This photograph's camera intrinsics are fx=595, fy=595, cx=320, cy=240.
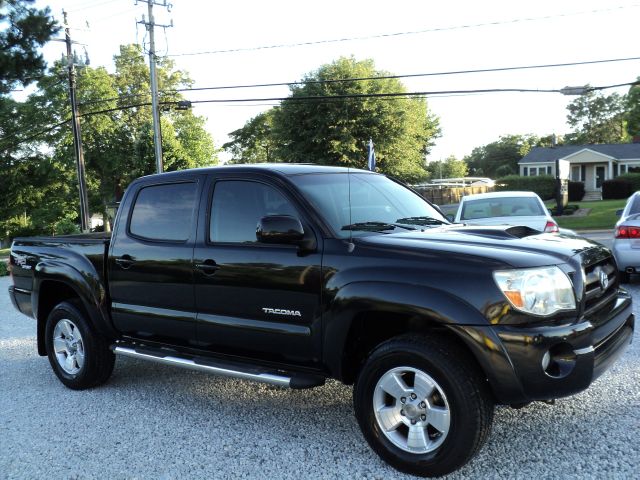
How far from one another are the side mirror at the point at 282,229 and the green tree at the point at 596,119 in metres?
104

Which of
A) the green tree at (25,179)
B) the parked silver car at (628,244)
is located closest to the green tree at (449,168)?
the green tree at (25,179)

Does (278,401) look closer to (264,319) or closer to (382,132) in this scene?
(264,319)

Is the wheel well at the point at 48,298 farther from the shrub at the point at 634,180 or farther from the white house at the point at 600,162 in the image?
the white house at the point at 600,162

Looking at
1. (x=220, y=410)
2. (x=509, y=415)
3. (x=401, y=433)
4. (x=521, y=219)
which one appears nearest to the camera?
(x=401, y=433)

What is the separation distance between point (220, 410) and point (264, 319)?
46.1 inches

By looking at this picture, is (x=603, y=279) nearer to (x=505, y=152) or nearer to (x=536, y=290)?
(x=536, y=290)

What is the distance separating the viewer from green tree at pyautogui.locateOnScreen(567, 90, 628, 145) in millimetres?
97375

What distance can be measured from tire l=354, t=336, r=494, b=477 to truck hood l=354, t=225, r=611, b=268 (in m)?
0.55

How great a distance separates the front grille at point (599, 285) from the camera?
351cm

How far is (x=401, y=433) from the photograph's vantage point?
3572 millimetres

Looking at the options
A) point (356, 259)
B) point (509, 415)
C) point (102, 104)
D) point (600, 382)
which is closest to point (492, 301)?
point (356, 259)

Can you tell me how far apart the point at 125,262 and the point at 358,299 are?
7.53 feet

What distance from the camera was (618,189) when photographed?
40.8 m

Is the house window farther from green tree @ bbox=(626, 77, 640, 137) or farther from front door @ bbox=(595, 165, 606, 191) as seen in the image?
green tree @ bbox=(626, 77, 640, 137)
